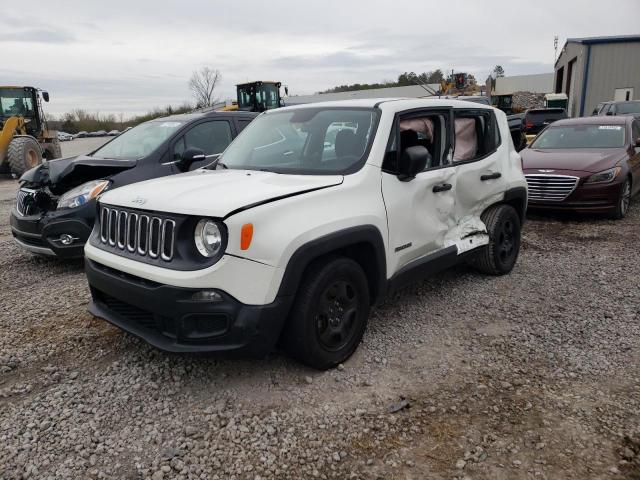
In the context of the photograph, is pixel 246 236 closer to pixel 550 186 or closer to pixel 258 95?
pixel 550 186

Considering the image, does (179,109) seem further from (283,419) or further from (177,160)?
(283,419)

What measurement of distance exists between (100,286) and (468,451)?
247cm

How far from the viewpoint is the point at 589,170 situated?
7508 millimetres

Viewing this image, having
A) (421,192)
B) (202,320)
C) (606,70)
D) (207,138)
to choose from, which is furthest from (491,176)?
(606,70)

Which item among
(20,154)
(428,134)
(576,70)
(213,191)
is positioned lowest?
(20,154)

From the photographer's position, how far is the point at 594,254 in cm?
604

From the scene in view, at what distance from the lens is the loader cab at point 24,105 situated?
16.3 m

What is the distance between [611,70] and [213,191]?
30.7 m

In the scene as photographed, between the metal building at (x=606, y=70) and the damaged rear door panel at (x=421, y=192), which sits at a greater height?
the metal building at (x=606, y=70)

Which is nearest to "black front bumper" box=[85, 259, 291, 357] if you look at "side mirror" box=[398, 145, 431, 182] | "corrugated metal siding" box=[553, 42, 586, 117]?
"side mirror" box=[398, 145, 431, 182]

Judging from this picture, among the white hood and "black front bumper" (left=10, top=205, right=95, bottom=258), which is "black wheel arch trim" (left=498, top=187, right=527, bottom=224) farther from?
"black front bumper" (left=10, top=205, right=95, bottom=258)

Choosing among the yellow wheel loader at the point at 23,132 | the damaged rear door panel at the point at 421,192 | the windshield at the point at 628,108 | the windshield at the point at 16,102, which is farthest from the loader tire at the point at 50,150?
the windshield at the point at 628,108

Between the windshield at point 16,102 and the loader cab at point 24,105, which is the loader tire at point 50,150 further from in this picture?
the windshield at point 16,102

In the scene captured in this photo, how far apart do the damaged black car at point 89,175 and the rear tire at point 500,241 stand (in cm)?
304
